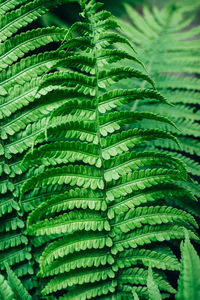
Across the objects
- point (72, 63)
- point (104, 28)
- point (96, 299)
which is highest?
point (104, 28)

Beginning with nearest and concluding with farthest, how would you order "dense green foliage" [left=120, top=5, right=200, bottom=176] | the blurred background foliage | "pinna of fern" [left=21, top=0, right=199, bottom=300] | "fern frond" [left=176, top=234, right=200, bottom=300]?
"fern frond" [left=176, top=234, right=200, bottom=300] → "pinna of fern" [left=21, top=0, right=199, bottom=300] → "dense green foliage" [left=120, top=5, right=200, bottom=176] → the blurred background foliage

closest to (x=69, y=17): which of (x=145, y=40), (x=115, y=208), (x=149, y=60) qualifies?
(x=145, y=40)

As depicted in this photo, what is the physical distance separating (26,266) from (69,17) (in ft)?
5.99

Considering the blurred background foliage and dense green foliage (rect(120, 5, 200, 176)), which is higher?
the blurred background foliage

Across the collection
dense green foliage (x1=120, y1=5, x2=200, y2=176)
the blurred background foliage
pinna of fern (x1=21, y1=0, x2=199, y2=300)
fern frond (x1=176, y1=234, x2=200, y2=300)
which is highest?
the blurred background foliage

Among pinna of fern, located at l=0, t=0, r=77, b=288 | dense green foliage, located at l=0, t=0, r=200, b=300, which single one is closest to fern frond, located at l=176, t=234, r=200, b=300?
dense green foliage, located at l=0, t=0, r=200, b=300

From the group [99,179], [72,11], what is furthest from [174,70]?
[72,11]

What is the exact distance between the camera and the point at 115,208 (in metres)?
0.91

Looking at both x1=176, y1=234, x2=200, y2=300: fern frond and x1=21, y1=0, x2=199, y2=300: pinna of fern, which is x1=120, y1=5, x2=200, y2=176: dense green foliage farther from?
x1=176, y1=234, x2=200, y2=300: fern frond

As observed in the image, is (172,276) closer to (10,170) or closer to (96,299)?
(96,299)

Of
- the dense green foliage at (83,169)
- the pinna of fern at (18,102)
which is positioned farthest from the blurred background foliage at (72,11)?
the dense green foliage at (83,169)

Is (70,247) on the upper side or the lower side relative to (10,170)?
lower

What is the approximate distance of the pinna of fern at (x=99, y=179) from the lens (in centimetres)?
83

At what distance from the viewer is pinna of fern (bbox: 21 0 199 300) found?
2.72 feet
